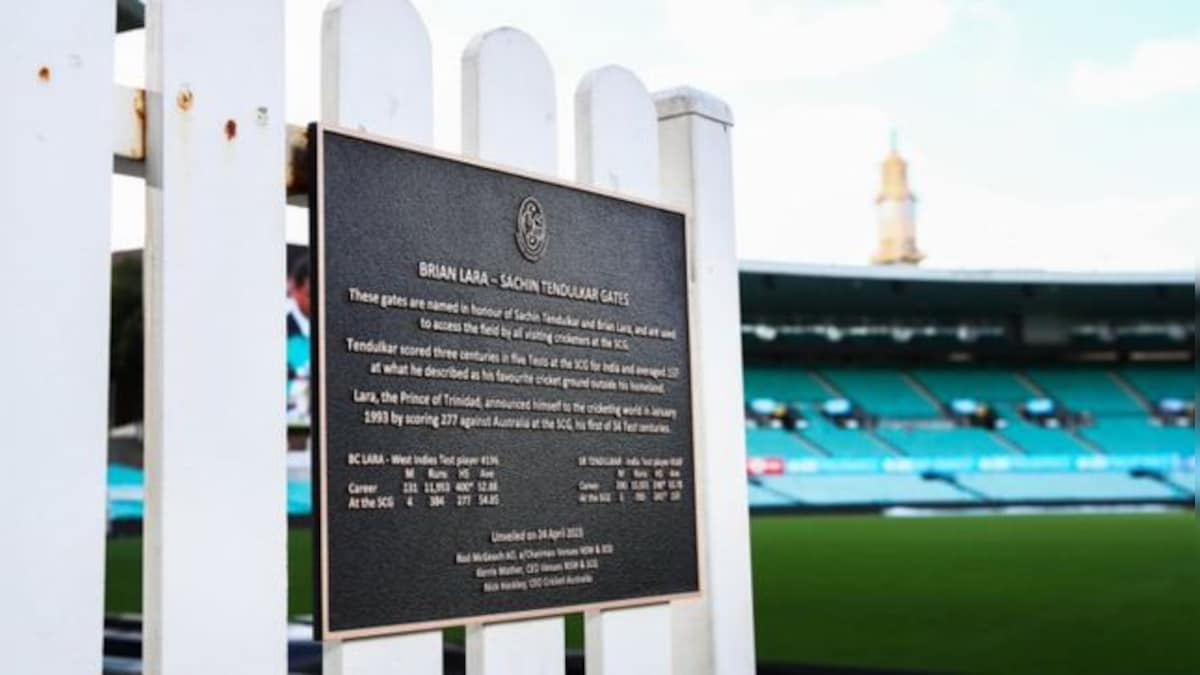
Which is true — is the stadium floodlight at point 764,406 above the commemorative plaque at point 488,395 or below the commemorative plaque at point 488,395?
above

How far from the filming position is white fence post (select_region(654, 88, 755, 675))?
4.64 m

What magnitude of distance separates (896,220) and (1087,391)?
117ft

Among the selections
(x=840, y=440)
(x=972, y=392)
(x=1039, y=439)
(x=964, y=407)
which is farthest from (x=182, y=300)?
(x=972, y=392)

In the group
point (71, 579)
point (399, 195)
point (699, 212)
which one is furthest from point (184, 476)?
point (699, 212)

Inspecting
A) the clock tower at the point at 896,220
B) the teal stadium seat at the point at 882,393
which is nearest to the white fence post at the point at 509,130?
the teal stadium seat at the point at 882,393

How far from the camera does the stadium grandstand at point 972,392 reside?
45.9m

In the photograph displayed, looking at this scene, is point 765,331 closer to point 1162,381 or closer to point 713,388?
point 1162,381

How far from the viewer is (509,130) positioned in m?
3.96

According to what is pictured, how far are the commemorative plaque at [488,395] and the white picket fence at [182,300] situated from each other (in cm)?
11

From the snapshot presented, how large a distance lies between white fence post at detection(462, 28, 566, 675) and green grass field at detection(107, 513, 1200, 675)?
635 centimetres

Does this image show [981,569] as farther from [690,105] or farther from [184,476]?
[184,476]

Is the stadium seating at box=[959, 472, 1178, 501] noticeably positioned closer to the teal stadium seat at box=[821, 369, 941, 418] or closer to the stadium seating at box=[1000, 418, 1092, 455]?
the stadium seating at box=[1000, 418, 1092, 455]

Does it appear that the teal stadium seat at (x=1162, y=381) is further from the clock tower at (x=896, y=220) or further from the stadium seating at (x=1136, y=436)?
the clock tower at (x=896, y=220)

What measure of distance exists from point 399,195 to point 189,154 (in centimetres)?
58
